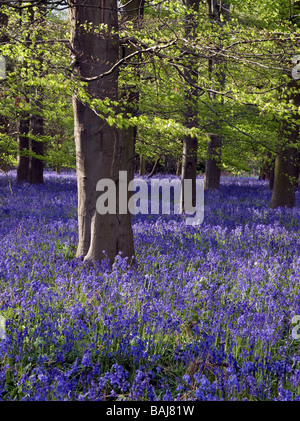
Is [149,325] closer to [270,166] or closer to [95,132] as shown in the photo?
[95,132]

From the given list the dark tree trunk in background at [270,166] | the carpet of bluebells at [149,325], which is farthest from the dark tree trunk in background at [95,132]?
the dark tree trunk in background at [270,166]

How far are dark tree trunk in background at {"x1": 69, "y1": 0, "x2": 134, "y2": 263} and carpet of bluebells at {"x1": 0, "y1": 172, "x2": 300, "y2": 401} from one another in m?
0.42

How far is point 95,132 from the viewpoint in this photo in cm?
530

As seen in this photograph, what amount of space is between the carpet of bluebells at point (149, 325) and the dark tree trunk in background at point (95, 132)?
0.42m

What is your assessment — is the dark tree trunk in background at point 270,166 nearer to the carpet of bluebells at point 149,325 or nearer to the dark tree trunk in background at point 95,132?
the carpet of bluebells at point 149,325

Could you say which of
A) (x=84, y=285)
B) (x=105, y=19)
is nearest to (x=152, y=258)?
(x=84, y=285)

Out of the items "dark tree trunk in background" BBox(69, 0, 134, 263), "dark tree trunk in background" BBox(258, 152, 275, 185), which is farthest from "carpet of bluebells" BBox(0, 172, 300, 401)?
"dark tree trunk in background" BBox(258, 152, 275, 185)

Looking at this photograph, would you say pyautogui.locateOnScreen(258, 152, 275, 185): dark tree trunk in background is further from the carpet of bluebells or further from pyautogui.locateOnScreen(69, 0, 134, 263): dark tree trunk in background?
pyautogui.locateOnScreen(69, 0, 134, 263): dark tree trunk in background

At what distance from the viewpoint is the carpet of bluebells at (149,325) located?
2.76 m

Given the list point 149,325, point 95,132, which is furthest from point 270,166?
point 149,325

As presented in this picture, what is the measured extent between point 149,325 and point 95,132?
2.72 metres

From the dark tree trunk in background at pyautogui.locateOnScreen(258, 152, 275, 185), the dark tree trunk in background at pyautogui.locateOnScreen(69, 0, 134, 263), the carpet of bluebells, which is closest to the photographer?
the carpet of bluebells

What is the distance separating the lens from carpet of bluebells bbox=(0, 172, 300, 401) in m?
2.76
